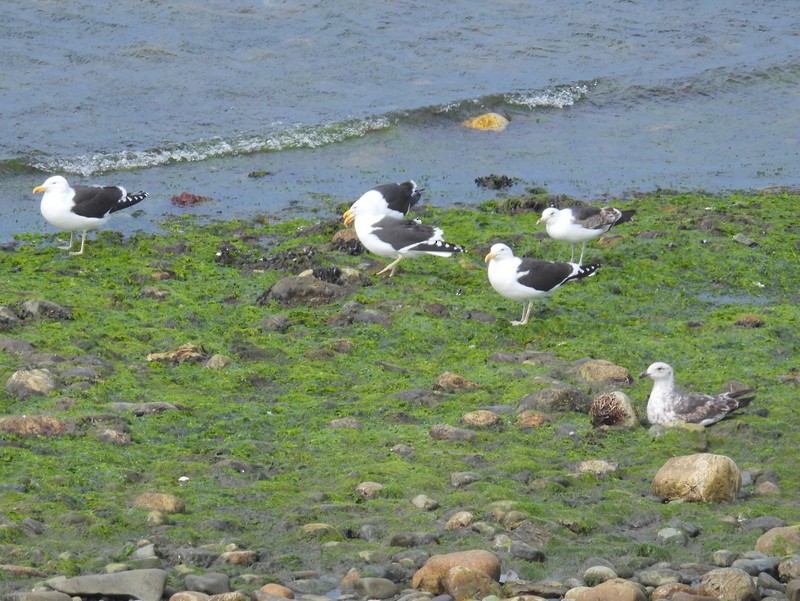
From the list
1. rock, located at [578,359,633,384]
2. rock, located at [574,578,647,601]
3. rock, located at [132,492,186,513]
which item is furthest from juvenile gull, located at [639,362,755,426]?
rock, located at [132,492,186,513]

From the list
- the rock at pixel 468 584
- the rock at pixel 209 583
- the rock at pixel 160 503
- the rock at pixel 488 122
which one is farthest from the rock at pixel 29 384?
the rock at pixel 488 122

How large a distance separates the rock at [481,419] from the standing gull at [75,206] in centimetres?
622

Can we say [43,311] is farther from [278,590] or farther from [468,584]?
[468,584]

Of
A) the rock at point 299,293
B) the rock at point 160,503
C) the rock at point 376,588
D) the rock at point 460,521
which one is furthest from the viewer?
the rock at point 299,293

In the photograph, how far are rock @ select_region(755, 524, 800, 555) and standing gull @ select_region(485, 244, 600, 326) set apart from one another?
16.3 ft

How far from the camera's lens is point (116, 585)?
566 centimetres

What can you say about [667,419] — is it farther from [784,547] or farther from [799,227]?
[799,227]

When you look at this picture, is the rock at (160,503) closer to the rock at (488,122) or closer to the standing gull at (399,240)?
the standing gull at (399,240)

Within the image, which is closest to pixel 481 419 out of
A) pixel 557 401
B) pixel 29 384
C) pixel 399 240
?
pixel 557 401

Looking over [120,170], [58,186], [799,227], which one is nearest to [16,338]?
[58,186]

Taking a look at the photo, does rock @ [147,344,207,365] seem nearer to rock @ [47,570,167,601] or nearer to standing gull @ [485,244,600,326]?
standing gull @ [485,244,600,326]

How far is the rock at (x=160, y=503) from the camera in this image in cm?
683

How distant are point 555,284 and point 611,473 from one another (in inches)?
153

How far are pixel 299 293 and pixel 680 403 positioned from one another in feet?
14.2
